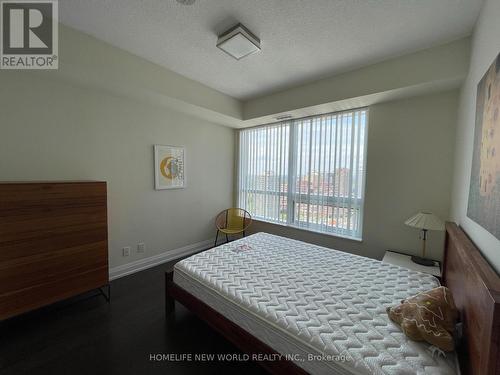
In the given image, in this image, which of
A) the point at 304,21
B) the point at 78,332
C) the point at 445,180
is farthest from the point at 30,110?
the point at 445,180

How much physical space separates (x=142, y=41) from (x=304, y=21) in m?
1.56

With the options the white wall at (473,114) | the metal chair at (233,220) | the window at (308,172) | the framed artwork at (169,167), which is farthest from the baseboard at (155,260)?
the white wall at (473,114)

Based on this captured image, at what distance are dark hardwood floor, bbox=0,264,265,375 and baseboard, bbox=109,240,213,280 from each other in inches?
17.2

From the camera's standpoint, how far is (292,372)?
1.20m

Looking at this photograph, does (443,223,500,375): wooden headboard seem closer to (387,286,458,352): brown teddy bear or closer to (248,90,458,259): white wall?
(387,286,458,352): brown teddy bear

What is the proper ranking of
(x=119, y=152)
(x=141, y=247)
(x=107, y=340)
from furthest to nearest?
(x=141, y=247) < (x=119, y=152) < (x=107, y=340)

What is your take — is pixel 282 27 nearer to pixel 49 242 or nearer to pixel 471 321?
pixel 471 321

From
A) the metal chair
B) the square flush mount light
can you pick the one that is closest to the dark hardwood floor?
the metal chair

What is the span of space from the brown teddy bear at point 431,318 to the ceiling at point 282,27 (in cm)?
210

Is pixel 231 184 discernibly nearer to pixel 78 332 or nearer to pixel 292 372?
pixel 78 332

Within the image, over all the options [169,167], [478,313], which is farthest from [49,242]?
[478,313]

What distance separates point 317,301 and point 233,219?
2.78 metres

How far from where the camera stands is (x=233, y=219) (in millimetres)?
4164

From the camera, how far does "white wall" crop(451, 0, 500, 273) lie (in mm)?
1155
